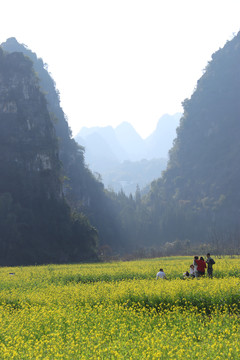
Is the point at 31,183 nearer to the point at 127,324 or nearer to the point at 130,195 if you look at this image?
the point at 127,324

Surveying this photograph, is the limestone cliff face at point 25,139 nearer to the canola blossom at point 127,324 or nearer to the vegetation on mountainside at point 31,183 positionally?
the vegetation on mountainside at point 31,183

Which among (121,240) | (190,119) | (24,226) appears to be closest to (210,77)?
(190,119)

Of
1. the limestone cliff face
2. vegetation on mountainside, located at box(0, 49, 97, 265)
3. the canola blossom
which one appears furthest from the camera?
the limestone cliff face

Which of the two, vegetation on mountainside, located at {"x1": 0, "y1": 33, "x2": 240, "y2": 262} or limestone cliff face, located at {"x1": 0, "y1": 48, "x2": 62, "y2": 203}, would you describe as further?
limestone cliff face, located at {"x1": 0, "y1": 48, "x2": 62, "y2": 203}

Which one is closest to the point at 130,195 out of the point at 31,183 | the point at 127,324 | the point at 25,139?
the point at 31,183

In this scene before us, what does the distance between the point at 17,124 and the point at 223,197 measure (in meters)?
85.8

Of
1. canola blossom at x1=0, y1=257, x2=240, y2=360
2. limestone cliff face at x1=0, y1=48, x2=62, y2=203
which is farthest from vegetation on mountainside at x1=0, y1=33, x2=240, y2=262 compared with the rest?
canola blossom at x1=0, y1=257, x2=240, y2=360

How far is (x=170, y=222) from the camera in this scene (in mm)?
137750

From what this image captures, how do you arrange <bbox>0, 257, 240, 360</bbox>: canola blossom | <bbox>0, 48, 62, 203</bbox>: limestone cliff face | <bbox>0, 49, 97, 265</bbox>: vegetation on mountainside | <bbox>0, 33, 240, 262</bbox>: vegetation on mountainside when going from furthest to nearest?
<bbox>0, 48, 62, 203</bbox>: limestone cliff face
<bbox>0, 33, 240, 262</bbox>: vegetation on mountainside
<bbox>0, 49, 97, 265</bbox>: vegetation on mountainside
<bbox>0, 257, 240, 360</bbox>: canola blossom

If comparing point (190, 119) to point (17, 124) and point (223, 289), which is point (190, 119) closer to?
point (17, 124)

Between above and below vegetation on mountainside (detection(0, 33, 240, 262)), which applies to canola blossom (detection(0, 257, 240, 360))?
below

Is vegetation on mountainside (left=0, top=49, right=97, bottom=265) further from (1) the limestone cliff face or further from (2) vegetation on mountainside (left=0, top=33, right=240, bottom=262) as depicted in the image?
(2) vegetation on mountainside (left=0, top=33, right=240, bottom=262)

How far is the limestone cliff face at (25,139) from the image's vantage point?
274 ft

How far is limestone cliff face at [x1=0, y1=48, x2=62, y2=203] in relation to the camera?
274 feet
